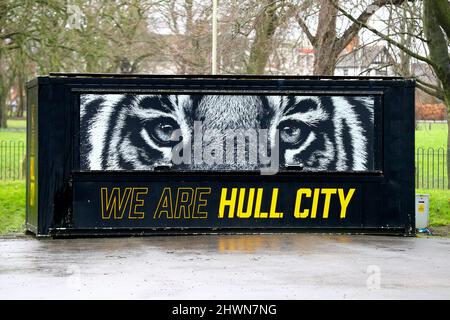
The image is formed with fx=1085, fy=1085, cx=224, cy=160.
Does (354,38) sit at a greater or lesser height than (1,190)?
greater

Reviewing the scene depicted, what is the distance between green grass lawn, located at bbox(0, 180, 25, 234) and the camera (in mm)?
17236

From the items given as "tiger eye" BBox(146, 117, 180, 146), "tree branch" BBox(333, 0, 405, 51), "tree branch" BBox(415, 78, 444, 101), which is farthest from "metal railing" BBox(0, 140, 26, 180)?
"tiger eye" BBox(146, 117, 180, 146)

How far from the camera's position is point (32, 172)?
49.2 feet

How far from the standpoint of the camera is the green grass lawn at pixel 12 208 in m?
17.2

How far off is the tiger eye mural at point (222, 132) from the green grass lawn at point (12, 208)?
9.81ft

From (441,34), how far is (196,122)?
301 inches

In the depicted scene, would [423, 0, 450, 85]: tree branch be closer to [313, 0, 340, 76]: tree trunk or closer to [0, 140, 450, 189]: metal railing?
[313, 0, 340, 76]: tree trunk

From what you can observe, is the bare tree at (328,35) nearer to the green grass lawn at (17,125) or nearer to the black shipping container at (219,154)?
the black shipping container at (219,154)

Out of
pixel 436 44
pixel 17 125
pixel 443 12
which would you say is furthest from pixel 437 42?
pixel 17 125

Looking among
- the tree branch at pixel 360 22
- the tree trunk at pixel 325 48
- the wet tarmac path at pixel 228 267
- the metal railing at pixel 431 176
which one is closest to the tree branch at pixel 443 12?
the tree branch at pixel 360 22

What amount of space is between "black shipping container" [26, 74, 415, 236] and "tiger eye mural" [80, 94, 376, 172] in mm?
14
